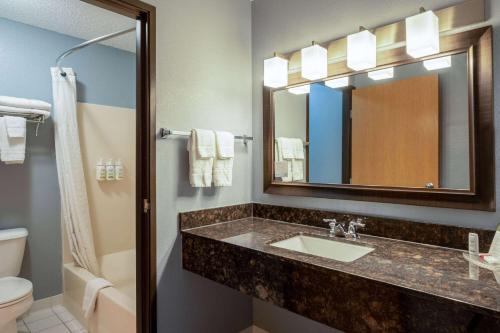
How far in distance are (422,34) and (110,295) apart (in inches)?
92.2

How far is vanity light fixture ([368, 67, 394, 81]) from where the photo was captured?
1579mm

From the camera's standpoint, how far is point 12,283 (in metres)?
2.19

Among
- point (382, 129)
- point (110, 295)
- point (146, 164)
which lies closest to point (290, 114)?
point (382, 129)

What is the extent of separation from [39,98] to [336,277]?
2.71m

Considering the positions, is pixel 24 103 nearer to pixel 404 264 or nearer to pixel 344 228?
pixel 344 228

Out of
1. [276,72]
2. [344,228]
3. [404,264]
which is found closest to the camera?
[404,264]

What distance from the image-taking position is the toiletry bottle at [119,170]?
2.92 metres

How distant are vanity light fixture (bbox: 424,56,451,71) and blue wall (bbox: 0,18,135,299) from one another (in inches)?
107

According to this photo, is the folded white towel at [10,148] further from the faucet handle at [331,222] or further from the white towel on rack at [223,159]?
the faucet handle at [331,222]

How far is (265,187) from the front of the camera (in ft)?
6.93

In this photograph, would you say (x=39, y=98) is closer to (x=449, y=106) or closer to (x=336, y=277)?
(x=336, y=277)

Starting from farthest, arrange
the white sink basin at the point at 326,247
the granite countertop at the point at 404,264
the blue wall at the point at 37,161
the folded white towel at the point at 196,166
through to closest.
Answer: the blue wall at the point at 37,161 < the folded white towel at the point at 196,166 < the white sink basin at the point at 326,247 < the granite countertop at the point at 404,264

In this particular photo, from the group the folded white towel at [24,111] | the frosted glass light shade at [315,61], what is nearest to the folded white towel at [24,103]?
the folded white towel at [24,111]

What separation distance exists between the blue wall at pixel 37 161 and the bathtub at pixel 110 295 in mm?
210
